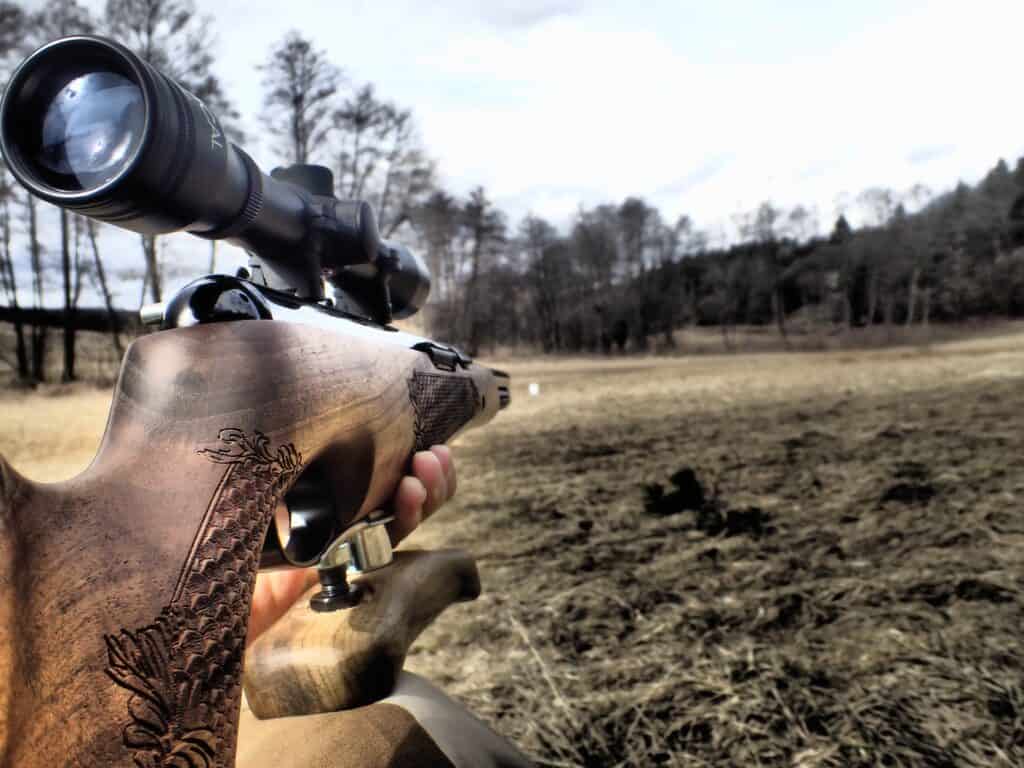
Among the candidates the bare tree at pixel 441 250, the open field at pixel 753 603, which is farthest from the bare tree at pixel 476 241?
the open field at pixel 753 603

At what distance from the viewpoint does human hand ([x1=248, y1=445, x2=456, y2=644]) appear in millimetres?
1349

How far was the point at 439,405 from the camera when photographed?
1.49 metres

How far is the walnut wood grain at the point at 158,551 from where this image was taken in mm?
509

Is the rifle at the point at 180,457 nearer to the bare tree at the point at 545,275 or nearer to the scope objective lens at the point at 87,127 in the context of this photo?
the scope objective lens at the point at 87,127

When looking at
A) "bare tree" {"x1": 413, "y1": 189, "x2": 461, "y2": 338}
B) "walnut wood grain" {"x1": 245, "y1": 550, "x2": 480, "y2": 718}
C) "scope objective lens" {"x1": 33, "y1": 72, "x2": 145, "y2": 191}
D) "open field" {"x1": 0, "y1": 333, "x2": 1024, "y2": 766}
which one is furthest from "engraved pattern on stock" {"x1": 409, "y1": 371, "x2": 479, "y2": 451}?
"bare tree" {"x1": 413, "y1": 189, "x2": 461, "y2": 338}

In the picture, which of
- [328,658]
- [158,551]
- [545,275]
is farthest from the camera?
[545,275]

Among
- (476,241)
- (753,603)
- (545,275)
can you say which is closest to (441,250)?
(476,241)

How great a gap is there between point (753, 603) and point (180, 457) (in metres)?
2.29

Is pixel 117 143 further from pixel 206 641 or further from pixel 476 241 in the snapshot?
pixel 476 241

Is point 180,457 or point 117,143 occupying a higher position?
point 117,143

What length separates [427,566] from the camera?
137 centimetres

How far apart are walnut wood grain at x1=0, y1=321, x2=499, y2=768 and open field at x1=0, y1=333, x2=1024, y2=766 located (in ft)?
4.24

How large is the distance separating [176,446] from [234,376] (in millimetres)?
113

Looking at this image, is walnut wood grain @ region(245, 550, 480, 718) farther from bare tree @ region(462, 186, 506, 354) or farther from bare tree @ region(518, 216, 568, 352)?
bare tree @ region(518, 216, 568, 352)
